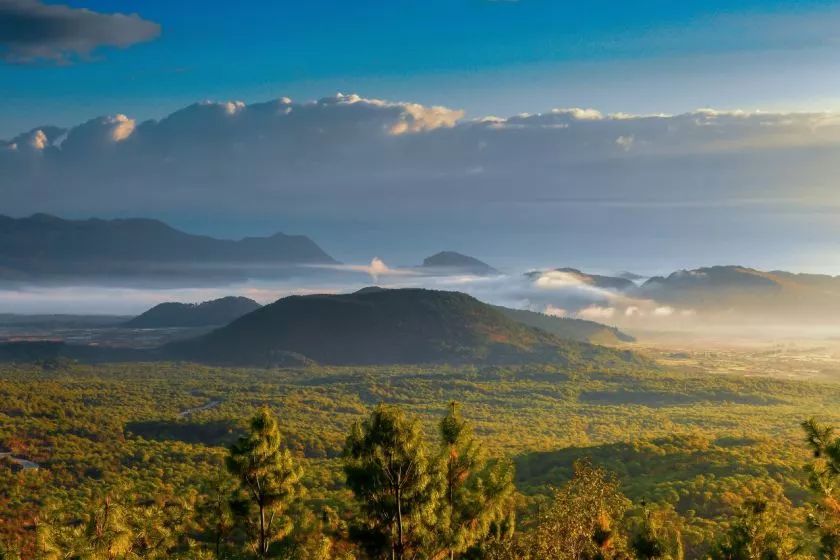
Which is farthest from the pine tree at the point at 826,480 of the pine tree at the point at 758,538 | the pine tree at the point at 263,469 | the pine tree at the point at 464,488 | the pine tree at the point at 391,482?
the pine tree at the point at 263,469

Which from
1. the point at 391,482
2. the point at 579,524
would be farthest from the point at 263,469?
the point at 579,524

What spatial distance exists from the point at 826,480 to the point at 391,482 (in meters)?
25.6

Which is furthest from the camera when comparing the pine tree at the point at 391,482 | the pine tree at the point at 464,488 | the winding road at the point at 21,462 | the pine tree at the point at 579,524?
the winding road at the point at 21,462

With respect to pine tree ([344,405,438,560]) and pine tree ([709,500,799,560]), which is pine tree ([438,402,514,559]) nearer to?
pine tree ([344,405,438,560])

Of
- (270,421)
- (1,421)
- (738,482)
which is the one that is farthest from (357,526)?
(1,421)

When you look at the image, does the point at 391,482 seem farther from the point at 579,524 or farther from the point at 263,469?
the point at 263,469

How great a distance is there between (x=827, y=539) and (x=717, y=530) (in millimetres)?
51439

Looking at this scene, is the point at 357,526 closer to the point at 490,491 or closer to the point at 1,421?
the point at 490,491

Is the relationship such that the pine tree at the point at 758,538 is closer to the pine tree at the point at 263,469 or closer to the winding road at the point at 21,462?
the pine tree at the point at 263,469

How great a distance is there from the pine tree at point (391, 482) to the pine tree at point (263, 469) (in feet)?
28.4

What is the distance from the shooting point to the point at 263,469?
50.0 metres

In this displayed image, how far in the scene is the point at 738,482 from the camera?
118938 millimetres

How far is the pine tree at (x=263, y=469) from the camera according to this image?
163 ft

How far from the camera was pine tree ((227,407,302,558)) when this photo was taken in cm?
4981
